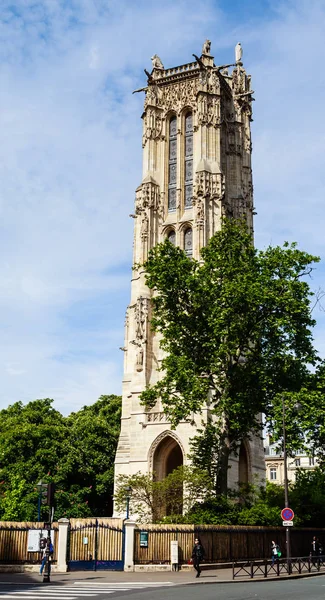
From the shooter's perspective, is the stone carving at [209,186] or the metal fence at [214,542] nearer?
the metal fence at [214,542]

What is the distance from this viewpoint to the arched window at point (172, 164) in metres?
47.0

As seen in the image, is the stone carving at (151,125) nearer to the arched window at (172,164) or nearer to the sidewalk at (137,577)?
the arched window at (172,164)

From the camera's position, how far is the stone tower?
4088 cm

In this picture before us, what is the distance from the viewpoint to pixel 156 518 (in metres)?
34.8

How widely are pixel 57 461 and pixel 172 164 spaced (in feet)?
71.3

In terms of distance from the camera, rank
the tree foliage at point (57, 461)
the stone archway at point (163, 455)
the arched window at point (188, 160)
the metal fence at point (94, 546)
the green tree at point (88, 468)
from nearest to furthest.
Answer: the metal fence at point (94, 546)
the stone archway at point (163, 455)
the tree foliage at point (57, 461)
the green tree at point (88, 468)
the arched window at point (188, 160)

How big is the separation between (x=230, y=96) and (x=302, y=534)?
1339 inches

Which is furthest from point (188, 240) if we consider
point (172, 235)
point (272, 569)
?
point (272, 569)

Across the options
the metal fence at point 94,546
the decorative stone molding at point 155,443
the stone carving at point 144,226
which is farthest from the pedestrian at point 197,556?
the stone carving at point 144,226

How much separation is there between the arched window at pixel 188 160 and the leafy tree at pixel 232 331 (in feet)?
49.6

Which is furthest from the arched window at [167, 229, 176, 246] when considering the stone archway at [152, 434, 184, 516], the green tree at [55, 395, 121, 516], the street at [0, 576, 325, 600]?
the street at [0, 576, 325, 600]

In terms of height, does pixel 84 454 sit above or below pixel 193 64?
below

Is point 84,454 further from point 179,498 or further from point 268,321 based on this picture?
point 268,321

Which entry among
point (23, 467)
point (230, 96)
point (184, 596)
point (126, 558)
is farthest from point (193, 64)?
point (184, 596)
